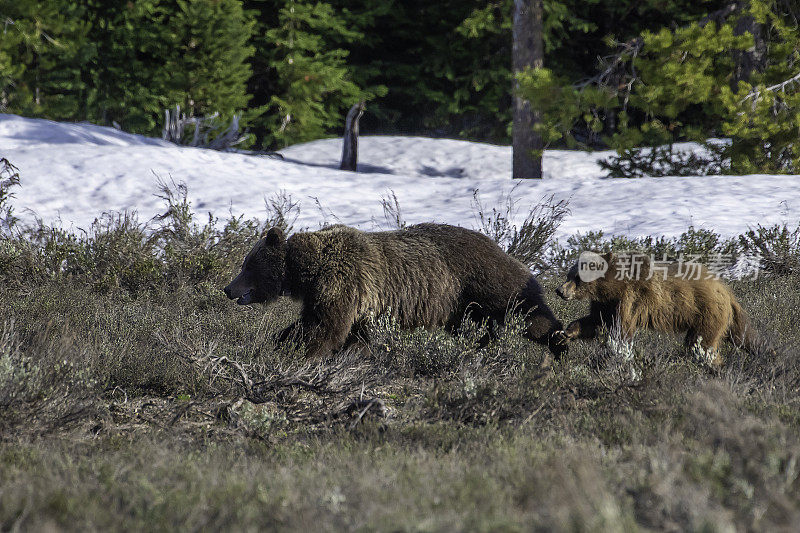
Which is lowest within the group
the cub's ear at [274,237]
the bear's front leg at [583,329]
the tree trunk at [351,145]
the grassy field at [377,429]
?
the grassy field at [377,429]

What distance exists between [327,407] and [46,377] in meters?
1.69

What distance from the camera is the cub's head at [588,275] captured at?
18.3 feet

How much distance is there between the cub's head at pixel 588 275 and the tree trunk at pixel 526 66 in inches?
364

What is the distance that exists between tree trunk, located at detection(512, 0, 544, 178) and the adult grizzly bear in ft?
29.6

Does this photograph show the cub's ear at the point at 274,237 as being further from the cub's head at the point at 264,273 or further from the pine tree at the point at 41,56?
the pine tree at the point at 41,56

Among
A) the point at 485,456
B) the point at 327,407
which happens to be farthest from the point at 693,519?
the point at 327,407

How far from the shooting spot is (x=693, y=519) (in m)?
2.63

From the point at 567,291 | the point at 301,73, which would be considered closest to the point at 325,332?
the point at 567,291

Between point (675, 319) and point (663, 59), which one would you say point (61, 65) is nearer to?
point (663, 59)

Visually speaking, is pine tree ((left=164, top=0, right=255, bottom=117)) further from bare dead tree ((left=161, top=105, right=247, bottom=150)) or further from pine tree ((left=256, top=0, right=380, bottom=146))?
pine tree ((left=256, top=0, right=380, bottom=146))

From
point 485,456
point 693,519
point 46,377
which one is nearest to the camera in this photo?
point 693,519

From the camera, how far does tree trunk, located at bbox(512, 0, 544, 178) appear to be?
48.5 feet

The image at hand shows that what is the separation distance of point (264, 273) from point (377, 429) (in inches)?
83.0

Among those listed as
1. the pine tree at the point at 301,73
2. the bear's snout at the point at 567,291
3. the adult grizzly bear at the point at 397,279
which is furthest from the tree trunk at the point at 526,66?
the bear's snout at the point at 567,291
